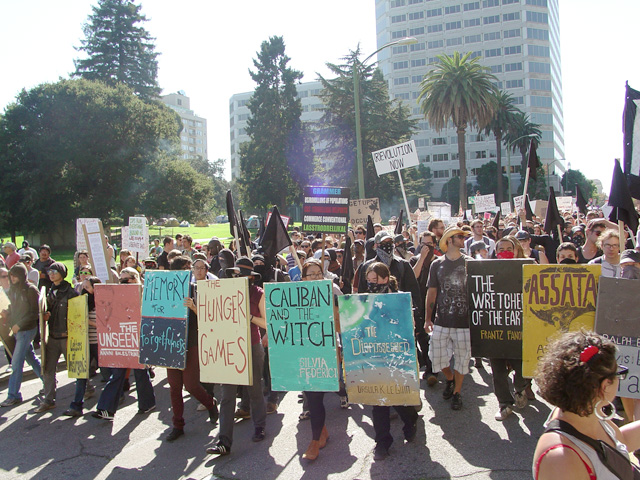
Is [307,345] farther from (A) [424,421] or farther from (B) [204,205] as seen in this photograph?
(B) [204,205]

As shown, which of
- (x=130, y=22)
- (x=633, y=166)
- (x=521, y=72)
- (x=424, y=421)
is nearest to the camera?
(x=424, y=421)

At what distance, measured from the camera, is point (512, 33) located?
98.5 m

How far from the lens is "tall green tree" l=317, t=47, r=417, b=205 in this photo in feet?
187

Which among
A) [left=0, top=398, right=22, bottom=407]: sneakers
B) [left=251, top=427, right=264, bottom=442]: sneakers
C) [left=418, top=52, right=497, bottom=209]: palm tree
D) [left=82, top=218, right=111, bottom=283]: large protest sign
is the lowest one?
[left=0, top=398, right=22, bottom=407]: sneakers

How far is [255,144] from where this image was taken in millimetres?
55719

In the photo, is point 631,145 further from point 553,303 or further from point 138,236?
point 138,236

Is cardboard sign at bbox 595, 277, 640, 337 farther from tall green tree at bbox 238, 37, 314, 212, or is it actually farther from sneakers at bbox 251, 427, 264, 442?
tall green tree at bbox 238, 37, 314, 212

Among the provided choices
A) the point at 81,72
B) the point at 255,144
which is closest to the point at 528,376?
the point at 255,144

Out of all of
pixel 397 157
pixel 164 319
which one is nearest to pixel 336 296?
pixel 164 319

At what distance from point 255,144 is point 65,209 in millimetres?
19442

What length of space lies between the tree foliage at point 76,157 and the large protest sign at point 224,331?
41.1 m

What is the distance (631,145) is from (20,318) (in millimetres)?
7918

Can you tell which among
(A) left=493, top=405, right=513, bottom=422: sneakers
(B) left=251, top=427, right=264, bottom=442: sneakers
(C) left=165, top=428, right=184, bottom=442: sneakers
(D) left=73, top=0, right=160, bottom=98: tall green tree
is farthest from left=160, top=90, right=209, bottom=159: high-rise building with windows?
(A) left=493, top=405, right=513, bottom=422: sneakers

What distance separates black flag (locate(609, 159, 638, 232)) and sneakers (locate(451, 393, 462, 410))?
2.88 meters
